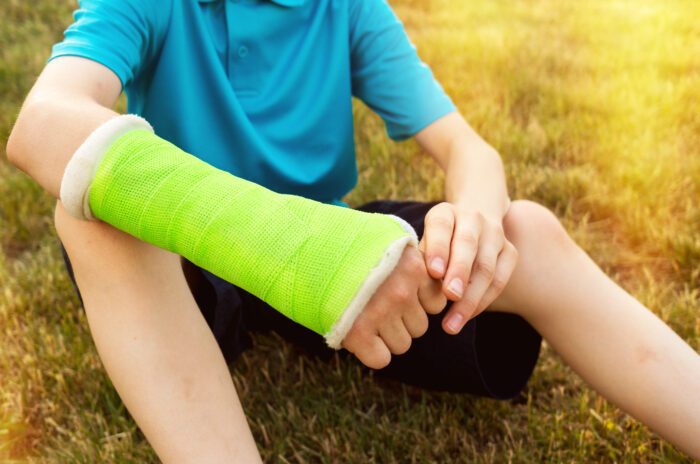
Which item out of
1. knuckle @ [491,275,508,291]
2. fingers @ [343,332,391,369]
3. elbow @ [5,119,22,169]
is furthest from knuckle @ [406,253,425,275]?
elbow @ [5,119,22,169]

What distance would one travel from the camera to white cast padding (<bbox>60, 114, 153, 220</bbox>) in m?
0.96

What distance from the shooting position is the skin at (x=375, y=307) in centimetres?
102

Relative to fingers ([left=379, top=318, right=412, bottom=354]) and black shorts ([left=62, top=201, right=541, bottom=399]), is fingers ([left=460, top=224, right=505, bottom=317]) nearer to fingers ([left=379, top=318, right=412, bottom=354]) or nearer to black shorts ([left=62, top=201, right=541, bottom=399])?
fingers ([left=379, top=318, right=412, bottom=354])

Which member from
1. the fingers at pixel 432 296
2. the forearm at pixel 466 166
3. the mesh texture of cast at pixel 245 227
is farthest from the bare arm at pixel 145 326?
the forearm at pixel 466 166

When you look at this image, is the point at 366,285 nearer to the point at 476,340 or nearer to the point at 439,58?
the point at 476,340

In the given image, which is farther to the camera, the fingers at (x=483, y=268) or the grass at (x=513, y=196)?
the grass at (x=513, y=196)

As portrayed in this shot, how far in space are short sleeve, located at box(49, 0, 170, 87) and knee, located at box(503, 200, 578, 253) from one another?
2.41 ft

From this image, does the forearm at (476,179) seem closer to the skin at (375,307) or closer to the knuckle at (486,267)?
the skin at (375,307)

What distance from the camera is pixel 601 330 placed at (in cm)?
130

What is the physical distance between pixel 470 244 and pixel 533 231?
0.30 meters

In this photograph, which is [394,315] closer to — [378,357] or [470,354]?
[378,357]

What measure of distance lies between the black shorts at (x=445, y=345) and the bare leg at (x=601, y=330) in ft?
0.22

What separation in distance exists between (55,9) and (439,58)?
2131 mm

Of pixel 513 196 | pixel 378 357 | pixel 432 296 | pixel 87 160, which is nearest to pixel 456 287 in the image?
pixel 432 296
